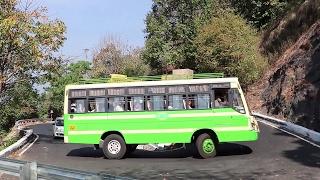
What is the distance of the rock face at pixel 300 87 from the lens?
1099 inches

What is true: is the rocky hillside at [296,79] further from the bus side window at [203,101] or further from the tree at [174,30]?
the tree at [174,30]

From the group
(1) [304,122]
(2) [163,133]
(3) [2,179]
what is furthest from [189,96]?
(1) [304,122]

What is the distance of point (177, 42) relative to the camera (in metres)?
58.2

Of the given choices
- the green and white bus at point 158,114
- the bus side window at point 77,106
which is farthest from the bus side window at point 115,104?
the bus side window at point 77,106

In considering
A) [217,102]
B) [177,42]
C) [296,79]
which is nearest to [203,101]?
[217,102]

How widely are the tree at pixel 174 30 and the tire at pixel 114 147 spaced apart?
1424 inches

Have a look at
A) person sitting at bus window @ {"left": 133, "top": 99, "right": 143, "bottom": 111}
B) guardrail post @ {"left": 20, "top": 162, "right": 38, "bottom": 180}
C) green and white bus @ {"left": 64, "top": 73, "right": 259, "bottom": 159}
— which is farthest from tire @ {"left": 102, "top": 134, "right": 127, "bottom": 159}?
guardrail post @ {"left": 20, "top": 162, "right": 38, "bottom": 180}

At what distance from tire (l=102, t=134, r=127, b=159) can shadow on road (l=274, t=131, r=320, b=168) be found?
5.87 metres

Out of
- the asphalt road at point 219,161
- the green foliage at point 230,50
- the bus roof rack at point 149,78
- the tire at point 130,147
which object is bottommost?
the asphalt road at point 219,161

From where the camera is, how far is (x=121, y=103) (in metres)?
19.4

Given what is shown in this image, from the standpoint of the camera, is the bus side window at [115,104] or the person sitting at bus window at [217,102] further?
the bus side window at [115,104]

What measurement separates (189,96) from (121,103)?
261 centimetres

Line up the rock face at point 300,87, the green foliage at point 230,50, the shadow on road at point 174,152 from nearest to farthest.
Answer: the shadow on road at point 174,152 < the rock face at point 300,87 < the green foliage at point 230,50

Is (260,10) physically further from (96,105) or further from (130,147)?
(96,105)
